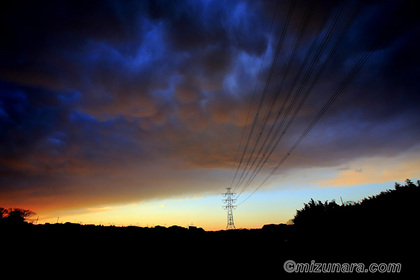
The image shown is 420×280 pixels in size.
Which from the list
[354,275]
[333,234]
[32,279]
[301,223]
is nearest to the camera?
[32,279]

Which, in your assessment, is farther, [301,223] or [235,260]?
[301,223]

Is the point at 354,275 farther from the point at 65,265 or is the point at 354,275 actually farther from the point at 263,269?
the point at 65,265

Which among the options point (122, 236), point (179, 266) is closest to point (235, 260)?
point (179, 266)

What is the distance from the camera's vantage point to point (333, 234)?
80.5ft

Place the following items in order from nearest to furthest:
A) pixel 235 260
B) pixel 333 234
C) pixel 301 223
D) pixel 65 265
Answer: pixel 65 265 → pixel 235 260 → pixel 333 234 → pixel 301 223

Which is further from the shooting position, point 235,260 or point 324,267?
point 235,260

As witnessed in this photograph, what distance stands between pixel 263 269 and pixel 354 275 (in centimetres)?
678

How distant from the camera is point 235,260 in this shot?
719 inches

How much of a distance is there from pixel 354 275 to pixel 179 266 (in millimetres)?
14462

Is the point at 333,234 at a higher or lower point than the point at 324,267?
higher

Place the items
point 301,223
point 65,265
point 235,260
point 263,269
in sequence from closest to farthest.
Result: point 65,265 < point 263,269 < point 235,260 < point 301,223

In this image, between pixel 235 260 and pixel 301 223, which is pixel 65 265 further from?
pixel 301 223

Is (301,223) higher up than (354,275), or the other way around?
(301,223)

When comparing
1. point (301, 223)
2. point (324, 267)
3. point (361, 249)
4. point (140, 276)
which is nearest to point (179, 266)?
point (140, 276)
